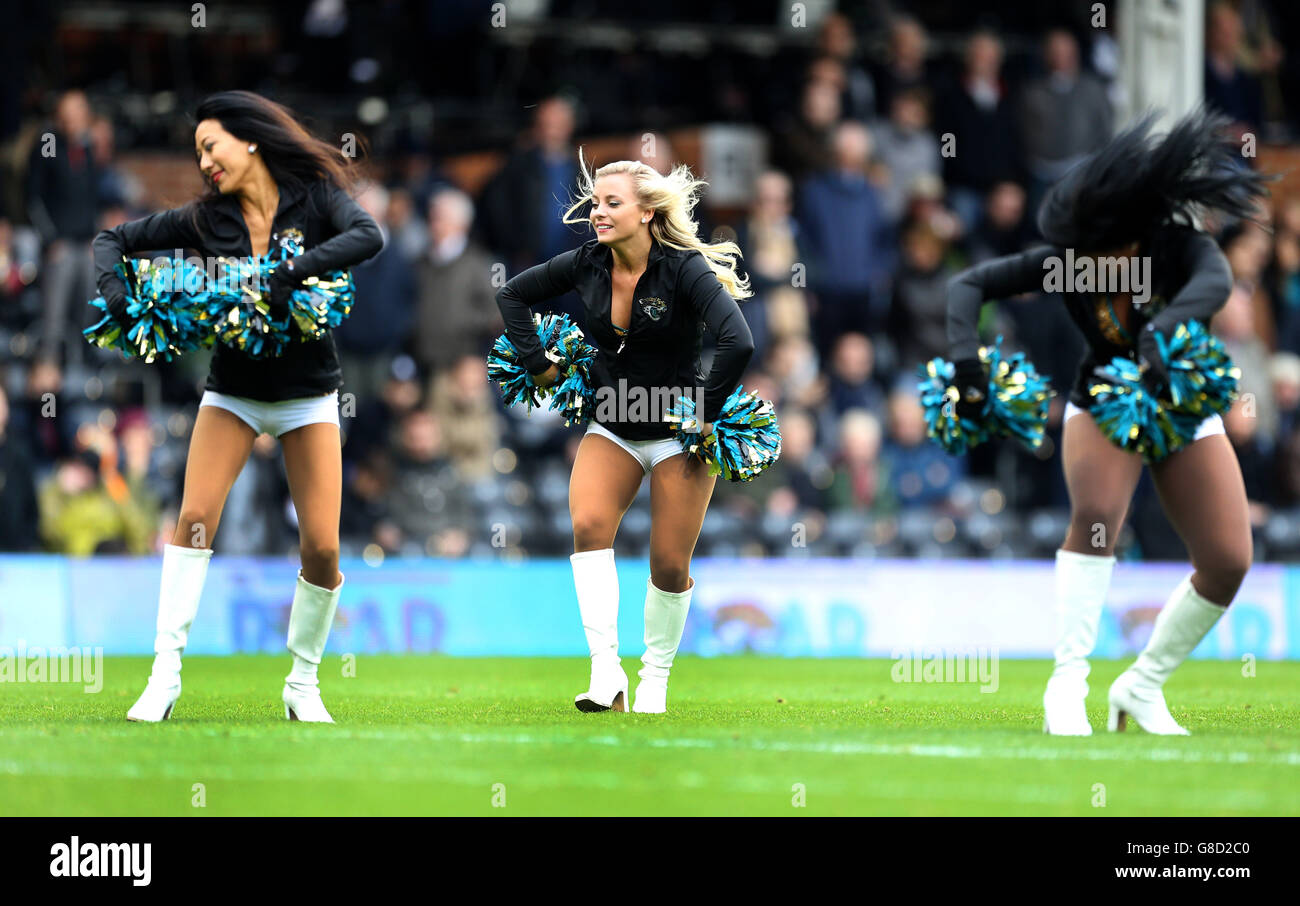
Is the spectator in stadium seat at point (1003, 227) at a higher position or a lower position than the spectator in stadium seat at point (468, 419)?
higher

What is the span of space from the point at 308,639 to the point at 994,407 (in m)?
2.87

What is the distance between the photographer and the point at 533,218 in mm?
14578

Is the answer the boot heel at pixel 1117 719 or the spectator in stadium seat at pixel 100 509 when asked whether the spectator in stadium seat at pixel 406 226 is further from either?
the boot heel at pixel 1117 719

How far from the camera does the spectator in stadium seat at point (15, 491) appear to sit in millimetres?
12656

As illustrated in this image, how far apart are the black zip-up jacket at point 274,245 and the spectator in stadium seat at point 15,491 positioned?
5.77 m

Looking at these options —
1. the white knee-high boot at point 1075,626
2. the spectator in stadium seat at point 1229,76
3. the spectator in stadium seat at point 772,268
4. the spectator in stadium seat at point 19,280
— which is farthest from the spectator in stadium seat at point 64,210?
the spectator in stadium seat at point 1229,76

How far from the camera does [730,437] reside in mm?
7516

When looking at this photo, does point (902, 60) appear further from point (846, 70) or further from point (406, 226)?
point (406, 226)

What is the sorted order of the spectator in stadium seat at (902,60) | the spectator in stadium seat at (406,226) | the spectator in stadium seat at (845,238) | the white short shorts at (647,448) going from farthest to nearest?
the spectator in stadium seat at (902,60), the spectator in stadium seat at (845,238), the spectator in stadium seat at (406,226), the white short shorts at (647,448)

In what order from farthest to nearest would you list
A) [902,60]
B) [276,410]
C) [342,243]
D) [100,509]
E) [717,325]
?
1. [902,60]
2. [100,509]
3. [717,325]
4. [276,410]
5. [342,243]

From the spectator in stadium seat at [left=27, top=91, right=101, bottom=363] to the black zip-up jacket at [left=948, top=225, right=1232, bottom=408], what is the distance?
8.80m

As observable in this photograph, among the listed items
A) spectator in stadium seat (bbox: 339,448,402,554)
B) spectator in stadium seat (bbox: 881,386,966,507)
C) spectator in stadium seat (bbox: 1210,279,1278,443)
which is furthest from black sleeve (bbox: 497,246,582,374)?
spectator in stadium seat (bbox: 1210,279,1278,443)

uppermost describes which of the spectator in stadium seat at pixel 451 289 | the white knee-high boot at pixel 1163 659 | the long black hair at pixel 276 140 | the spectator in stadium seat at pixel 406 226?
the spectator in stadium seat at pixel 406 226

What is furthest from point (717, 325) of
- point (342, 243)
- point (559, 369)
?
point (342, 243)
